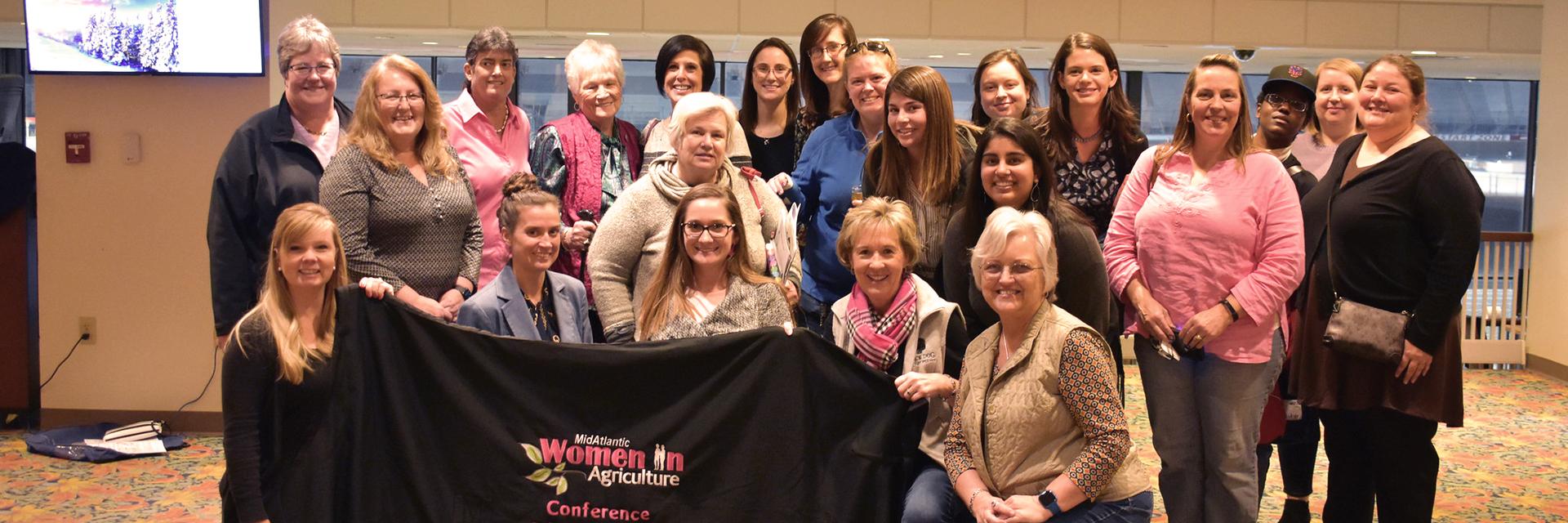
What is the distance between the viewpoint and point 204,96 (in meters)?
6.01

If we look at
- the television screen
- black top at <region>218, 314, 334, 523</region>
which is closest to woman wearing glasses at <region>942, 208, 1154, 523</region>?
black top at <region>218, 314, 334, 523</region>

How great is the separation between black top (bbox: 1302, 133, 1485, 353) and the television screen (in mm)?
4634

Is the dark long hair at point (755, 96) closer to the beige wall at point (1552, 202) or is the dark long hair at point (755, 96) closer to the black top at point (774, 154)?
the black top at point (774, 154)

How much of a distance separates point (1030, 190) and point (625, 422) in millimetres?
1183

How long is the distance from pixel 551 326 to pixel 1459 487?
3.98 m

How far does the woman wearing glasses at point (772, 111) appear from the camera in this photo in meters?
4.35

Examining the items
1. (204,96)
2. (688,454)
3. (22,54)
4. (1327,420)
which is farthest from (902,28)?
(22,54)

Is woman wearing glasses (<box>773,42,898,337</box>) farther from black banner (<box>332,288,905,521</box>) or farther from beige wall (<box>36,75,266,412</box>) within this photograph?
beige wall (<box>36,75,266,412</box>)

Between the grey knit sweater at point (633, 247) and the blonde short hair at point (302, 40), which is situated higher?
the blonde short hair at point (302, 40)

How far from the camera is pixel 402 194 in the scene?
3.56 m

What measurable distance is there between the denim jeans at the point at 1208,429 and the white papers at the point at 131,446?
4.43 metres

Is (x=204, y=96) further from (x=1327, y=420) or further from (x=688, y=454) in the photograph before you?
(x=1327, y=420)

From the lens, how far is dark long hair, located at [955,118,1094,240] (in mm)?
3299

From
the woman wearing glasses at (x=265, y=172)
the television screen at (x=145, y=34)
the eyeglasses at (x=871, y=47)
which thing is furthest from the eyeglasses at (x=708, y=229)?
the television screen at (x=145, y=34)
